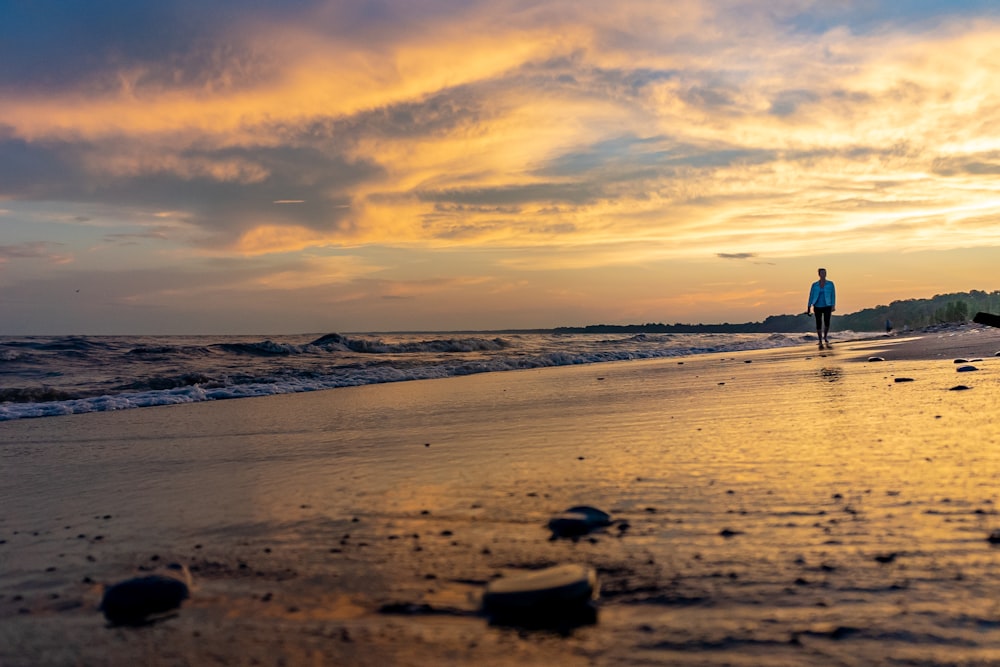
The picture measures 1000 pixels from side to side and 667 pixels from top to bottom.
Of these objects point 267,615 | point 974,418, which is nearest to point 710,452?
point 974,418

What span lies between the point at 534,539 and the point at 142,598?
1598 millimetres

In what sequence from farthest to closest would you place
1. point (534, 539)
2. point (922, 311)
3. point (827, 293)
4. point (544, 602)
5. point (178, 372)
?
1. point (922, 311)
2. point (827, 293)
3. point (178, 372)
4. point (534, 539)
5. point (544, 602)

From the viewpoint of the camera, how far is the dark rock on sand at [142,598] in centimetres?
267

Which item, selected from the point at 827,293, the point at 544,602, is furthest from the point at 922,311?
the point at 544,602

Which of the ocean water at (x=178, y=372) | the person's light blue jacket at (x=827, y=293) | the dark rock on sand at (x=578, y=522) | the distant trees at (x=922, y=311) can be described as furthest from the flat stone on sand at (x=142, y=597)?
the distant trees at (x=922, y=311)

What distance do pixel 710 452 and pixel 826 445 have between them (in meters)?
0.81

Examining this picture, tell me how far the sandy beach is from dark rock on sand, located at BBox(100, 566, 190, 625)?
7 centimetres

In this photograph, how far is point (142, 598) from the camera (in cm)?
273

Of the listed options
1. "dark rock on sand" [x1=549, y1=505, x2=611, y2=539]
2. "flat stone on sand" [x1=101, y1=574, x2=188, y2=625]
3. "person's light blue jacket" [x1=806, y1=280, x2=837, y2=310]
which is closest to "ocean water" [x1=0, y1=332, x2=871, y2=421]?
"person's light blue jacket" [x1=806, y1=280, x2=837, y2=310]

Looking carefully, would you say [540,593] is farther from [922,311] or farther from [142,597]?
[922,311]

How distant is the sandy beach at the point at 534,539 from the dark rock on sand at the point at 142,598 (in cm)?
7

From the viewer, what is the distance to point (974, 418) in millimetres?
5789

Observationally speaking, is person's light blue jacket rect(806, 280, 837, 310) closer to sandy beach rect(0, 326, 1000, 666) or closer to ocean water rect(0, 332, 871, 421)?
ocean water rect(0, 332, 871, 421)

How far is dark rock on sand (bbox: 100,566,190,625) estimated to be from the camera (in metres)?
2.67
